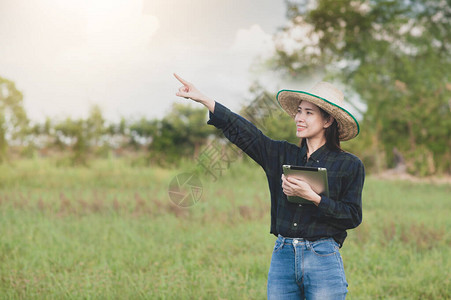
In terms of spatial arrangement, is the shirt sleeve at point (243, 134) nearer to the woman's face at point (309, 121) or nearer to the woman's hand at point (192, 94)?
the woman's hand at point (192, 94)

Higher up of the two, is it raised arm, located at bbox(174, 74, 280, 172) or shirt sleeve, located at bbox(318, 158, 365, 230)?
raised arm, located at bbox(174, 74, 280, 172)

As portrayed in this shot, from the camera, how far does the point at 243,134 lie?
2.29 metres

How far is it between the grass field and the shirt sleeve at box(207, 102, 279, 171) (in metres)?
1.87

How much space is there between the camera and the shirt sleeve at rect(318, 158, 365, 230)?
207cm

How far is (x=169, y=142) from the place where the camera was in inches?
520

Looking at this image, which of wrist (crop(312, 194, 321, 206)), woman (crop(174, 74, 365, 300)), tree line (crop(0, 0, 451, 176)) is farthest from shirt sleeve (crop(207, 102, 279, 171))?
tree line (crop(0, 0, 451, 176))

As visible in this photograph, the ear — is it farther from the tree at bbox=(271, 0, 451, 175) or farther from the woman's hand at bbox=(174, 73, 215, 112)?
the tree at bbox=(271, 0, 451, 175)

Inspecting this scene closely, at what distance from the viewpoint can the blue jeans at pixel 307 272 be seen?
6.81ft

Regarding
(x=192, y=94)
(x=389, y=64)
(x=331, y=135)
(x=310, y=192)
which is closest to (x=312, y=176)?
(x=310, y=192)

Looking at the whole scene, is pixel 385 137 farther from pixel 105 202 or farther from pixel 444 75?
pixel 105 202

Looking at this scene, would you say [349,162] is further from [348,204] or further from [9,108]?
[9,108]

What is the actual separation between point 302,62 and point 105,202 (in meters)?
10.4

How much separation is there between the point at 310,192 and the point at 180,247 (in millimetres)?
3426

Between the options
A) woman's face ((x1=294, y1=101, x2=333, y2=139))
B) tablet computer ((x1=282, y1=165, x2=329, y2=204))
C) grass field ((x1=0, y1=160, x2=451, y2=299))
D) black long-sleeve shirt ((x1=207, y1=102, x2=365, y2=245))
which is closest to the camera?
tablet computer ((x1=282, y1=165, x2=329, y2=204))
